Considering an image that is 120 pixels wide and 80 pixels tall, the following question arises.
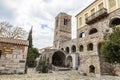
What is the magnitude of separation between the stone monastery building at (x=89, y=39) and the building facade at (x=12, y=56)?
795 centimetres

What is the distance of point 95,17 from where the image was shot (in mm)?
19625

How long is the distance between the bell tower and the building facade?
62.3 feet

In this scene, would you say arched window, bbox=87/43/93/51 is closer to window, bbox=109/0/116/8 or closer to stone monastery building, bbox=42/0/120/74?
stone monastery building, bbox=42/0/120/74

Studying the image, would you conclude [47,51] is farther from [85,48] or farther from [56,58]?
[85,48]

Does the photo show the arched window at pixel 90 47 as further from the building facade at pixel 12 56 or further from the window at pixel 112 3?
the building facade at pixel 12 56

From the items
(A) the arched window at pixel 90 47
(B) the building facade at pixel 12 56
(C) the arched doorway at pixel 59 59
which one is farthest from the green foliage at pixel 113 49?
(C) the arched doorway at pixel 59 59

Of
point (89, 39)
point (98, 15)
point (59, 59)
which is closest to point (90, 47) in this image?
point (89, 39)

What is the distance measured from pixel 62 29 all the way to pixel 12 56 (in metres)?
21.5

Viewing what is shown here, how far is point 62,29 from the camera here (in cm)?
Answer: 3209

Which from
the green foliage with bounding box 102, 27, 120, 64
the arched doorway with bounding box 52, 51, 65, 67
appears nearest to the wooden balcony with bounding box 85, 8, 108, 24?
the arched doorway with bounding box 52, 51, 65, 67

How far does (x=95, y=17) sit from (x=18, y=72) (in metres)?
14.3

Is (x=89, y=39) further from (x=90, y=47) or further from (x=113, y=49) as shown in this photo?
(x=113, y=49)

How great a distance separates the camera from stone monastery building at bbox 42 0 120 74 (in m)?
15.5

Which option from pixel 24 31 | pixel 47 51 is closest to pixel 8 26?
pixel 24 31
